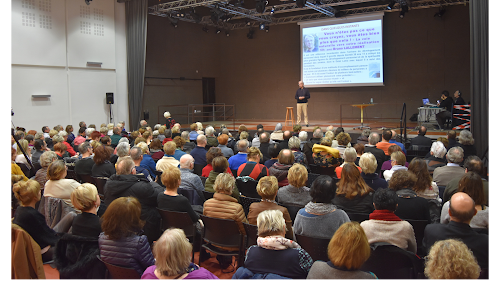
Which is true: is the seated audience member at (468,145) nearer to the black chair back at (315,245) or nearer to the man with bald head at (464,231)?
the man with bald head at (464,231)

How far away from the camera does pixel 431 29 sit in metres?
12.1

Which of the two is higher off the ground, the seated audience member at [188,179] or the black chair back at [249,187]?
the seated audience member at [188,179]

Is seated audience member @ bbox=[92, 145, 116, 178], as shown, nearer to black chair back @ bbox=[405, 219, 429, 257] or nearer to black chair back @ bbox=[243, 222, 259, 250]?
black chair back @ bbox=[243, 222, 259, 250]

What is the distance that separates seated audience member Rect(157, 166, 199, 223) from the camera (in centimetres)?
311

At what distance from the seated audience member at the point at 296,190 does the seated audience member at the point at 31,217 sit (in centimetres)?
192

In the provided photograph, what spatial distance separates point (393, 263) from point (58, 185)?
295cm

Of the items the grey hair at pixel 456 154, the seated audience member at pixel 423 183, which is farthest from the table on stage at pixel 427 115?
the seated audience member at pixel 423 183

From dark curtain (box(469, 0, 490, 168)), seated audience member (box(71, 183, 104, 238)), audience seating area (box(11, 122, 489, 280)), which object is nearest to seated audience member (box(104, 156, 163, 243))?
audience seating area (box(11, 122, 489, 280))

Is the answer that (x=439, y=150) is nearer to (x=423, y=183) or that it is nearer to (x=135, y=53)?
(x=423, y=183)

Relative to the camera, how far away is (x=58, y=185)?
134 inches

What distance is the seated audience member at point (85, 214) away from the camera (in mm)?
2553

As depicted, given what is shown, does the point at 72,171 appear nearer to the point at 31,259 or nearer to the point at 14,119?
the point at 31,259

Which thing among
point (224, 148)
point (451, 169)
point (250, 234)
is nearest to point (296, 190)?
point (250, 234)

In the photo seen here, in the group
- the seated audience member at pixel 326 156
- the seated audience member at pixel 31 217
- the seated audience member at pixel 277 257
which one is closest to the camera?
the seated audience member at pixel 277 257
